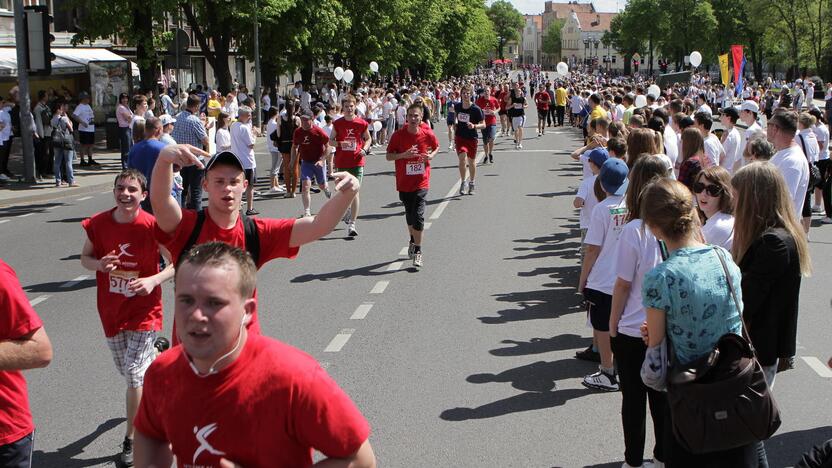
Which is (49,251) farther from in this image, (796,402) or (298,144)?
(796,402)

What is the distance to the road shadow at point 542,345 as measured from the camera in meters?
7.88

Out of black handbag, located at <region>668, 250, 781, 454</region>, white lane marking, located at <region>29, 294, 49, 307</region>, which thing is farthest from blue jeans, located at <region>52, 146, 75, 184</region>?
black handbag, located at <region>668, 250, 781, 454</region>

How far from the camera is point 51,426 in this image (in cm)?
624

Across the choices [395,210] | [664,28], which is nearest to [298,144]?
[395,210]

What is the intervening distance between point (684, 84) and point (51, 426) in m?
52.0

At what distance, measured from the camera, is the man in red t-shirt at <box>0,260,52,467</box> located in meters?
3.42

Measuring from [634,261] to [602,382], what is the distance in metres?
2.11

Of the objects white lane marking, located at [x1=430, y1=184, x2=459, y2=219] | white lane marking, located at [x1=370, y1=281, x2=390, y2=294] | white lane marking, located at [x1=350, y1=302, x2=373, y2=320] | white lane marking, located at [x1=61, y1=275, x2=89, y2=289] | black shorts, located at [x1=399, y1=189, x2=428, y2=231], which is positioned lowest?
white lane marking, located at [x1=350, y1=302, x2=373, y2=320]

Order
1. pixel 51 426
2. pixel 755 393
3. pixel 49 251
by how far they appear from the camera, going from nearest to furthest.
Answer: pixel 755 393, pixel 51 426, pixel 49 251

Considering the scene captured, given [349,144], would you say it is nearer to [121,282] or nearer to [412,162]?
[412,162]

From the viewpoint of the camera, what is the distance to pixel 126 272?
564 cm

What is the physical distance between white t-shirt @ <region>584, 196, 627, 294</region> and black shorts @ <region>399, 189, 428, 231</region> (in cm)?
510

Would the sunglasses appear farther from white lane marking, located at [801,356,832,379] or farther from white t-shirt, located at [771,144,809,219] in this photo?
white t-shirt, located at [771,144,809,219]

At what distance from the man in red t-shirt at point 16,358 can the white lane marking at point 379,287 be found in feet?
21.7
